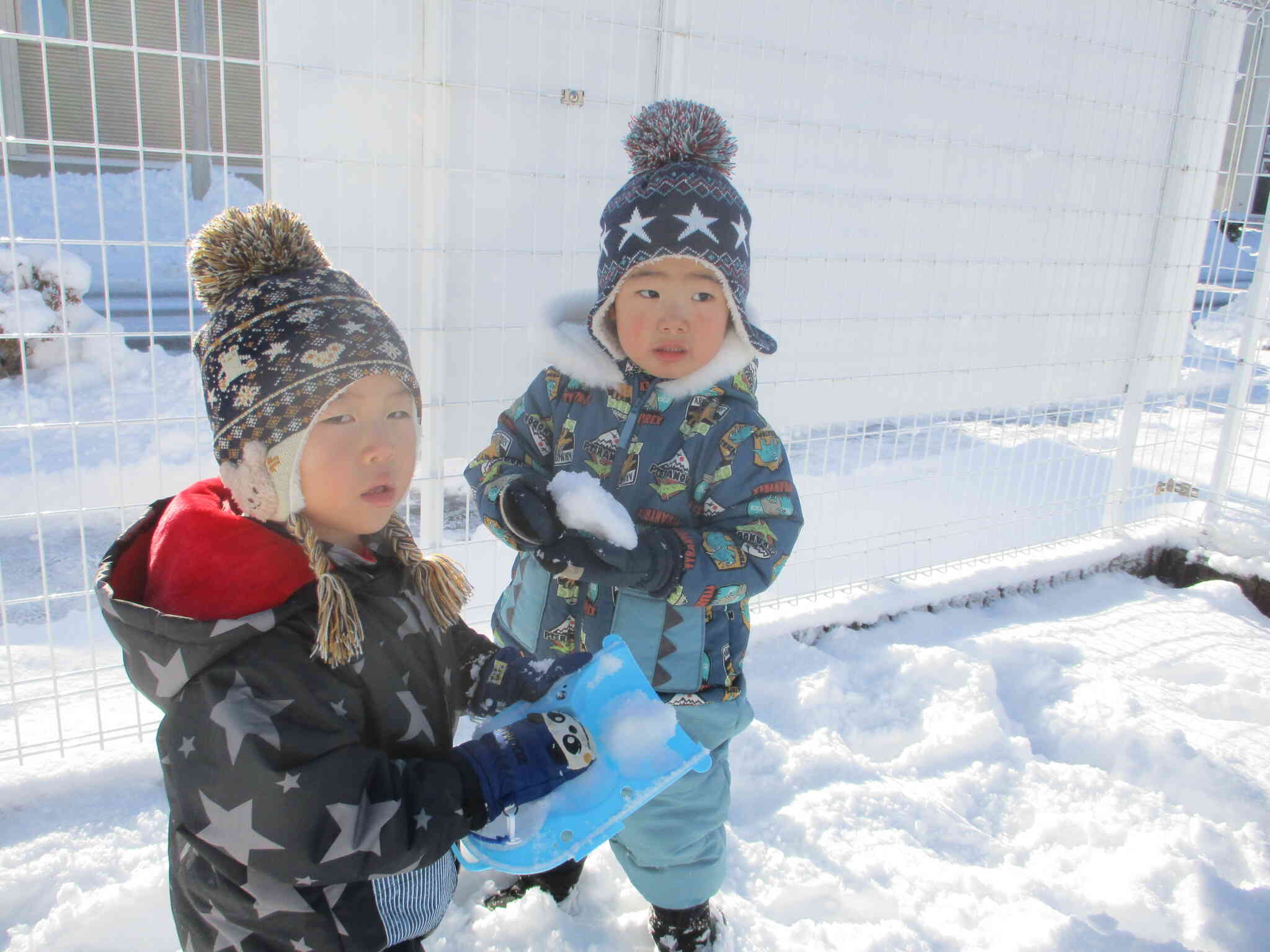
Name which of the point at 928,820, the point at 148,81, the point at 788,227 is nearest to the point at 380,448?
the point at 928,820

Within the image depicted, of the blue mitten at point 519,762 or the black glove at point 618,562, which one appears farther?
the black glove at point 618,562

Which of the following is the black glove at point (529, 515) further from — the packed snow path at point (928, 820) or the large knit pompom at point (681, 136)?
the packed snow path at point (928, 820)

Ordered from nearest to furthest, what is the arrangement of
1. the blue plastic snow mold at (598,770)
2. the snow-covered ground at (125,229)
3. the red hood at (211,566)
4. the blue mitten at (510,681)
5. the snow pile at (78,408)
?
1. the red hood at (211,566)
2. the blue plastic snow mold at (598,770)
3. the blue mitten at (510,681)
4. the snow pile at (78,408)
5. the snow-covered ground at (125,229)

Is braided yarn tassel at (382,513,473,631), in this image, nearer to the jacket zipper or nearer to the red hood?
the red hood

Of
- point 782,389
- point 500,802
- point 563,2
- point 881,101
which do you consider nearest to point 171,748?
point 500,802

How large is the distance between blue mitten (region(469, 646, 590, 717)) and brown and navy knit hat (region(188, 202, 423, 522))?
39 cm

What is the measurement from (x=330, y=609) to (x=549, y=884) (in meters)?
1.11

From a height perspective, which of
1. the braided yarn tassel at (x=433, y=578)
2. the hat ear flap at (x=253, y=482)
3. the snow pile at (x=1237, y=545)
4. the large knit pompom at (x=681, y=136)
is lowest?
the snow pile at (x=1237, y=545)

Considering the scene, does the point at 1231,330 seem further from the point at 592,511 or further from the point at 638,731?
the point at 638,731

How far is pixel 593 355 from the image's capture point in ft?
5.20

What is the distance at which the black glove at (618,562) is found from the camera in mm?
1349

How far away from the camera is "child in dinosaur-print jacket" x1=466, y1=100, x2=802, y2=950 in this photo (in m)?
1.43

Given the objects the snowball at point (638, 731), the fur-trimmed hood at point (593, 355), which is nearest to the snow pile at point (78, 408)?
the fur-trimmed hood at point (593, 355)

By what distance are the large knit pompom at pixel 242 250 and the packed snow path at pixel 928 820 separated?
128 cm
